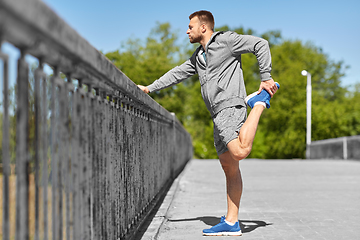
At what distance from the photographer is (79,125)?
239 cm

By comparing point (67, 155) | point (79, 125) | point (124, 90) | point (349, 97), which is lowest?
point (67, 155)

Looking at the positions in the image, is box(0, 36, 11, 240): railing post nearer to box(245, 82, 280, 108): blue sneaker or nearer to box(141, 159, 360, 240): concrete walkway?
box(141, 159, 360, 240): concrete walkway

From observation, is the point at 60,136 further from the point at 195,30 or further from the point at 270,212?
the point at 270,212

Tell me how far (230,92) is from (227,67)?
0.24 metres

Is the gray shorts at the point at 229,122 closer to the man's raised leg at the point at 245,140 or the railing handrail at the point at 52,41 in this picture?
the man's raised leg at the point at 245,140

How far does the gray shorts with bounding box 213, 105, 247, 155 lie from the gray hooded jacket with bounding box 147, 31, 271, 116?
5 centimetres

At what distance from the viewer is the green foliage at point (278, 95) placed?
50.2m

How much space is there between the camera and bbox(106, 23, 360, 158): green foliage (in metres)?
50.2

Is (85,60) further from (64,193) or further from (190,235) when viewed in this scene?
(190,235)

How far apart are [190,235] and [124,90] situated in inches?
61.4

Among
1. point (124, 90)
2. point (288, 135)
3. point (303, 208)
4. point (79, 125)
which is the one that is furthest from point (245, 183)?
point (288, 135)

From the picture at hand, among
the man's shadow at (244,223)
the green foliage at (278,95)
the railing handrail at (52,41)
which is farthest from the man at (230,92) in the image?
the green foliage at (278,95)

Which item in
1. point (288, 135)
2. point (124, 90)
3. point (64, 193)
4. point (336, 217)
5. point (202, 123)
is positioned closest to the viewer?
point (64, 193)

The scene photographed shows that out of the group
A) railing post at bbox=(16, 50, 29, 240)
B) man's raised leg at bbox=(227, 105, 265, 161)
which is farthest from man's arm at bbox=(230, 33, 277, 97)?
railing post at bbox=(16, 50, 29, 240)
